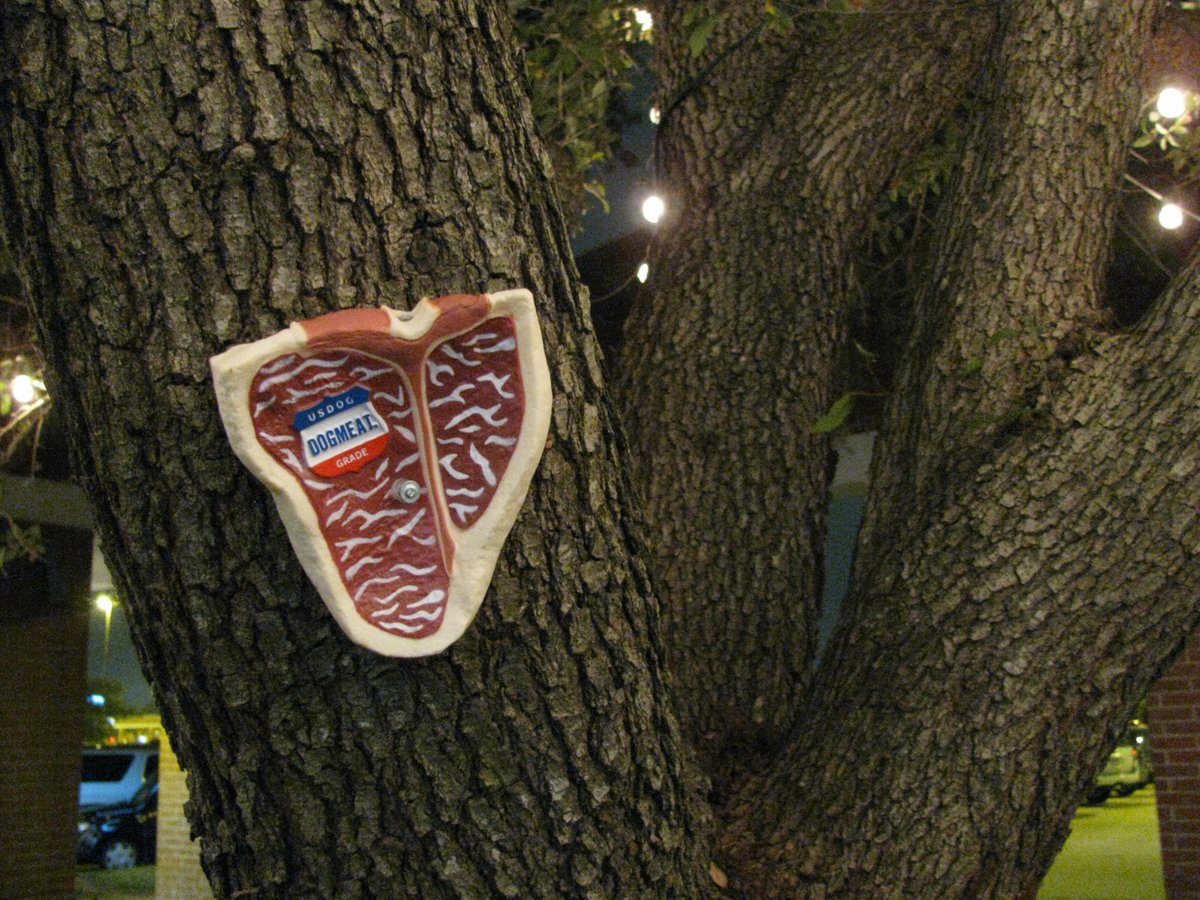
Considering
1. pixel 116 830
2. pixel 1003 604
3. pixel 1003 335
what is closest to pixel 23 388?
pixel 1003 335

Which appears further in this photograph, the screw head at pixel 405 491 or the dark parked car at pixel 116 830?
the dark parked car at pixel 116 830

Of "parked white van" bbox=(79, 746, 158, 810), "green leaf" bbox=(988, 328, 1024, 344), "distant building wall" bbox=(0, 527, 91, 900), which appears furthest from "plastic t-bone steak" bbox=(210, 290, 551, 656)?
→ "parked white van" bbox=(79, 746, 158, 810)

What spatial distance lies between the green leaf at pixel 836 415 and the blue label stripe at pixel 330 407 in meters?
0.96

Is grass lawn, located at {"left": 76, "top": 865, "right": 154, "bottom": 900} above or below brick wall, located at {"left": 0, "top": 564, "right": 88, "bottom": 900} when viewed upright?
below

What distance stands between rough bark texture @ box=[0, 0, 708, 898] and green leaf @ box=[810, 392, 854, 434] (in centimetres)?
77

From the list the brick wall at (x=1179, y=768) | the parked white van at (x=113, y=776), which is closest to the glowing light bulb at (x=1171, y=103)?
the brick wall at (x=1179, y=768)

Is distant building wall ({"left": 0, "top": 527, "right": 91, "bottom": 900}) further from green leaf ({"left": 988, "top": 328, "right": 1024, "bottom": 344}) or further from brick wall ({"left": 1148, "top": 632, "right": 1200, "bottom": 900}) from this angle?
green leaf ({"left": 988, "top": 328, "right": 1024, "bottom": 344})

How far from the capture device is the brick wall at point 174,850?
716 centimetres

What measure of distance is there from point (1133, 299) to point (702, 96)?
3.53 metres

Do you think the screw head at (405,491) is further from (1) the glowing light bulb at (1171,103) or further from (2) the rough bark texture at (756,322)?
(1) the glowing light bulb at (1171,103)

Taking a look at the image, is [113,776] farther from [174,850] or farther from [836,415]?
[836,415]

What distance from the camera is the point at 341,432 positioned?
0.97m

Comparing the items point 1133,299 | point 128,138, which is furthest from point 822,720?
point 1133,299

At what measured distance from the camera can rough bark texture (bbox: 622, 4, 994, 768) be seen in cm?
187
